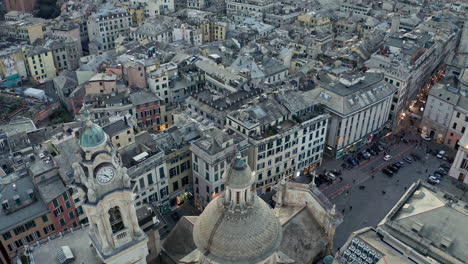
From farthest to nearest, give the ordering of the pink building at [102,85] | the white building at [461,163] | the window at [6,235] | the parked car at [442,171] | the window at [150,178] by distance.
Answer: the pink building at [102,85] → the parked car at [442,171] → the white building at [461,163] → the window at [150,178] → the window at [6,235]

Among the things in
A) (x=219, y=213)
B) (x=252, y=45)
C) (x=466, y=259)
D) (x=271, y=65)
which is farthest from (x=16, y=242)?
(x=252, y=45)

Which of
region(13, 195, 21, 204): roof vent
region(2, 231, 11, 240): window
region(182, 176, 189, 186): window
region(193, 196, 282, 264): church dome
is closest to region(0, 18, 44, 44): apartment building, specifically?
region(182, 176, 189, 186): window

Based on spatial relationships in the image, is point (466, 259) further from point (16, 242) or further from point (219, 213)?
point (16, 242)

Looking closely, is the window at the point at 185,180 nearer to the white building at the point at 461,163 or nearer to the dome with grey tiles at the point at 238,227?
the dome with grey tiles at the point at 238,227

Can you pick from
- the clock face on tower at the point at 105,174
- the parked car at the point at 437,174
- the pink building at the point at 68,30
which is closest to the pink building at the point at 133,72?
the pink building at the point at 68,30

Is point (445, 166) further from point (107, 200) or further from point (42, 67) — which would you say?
point (42, 67)

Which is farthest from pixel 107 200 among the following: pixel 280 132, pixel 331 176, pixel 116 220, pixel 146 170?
pixel 331 176

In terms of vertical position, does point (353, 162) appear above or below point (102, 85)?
below
